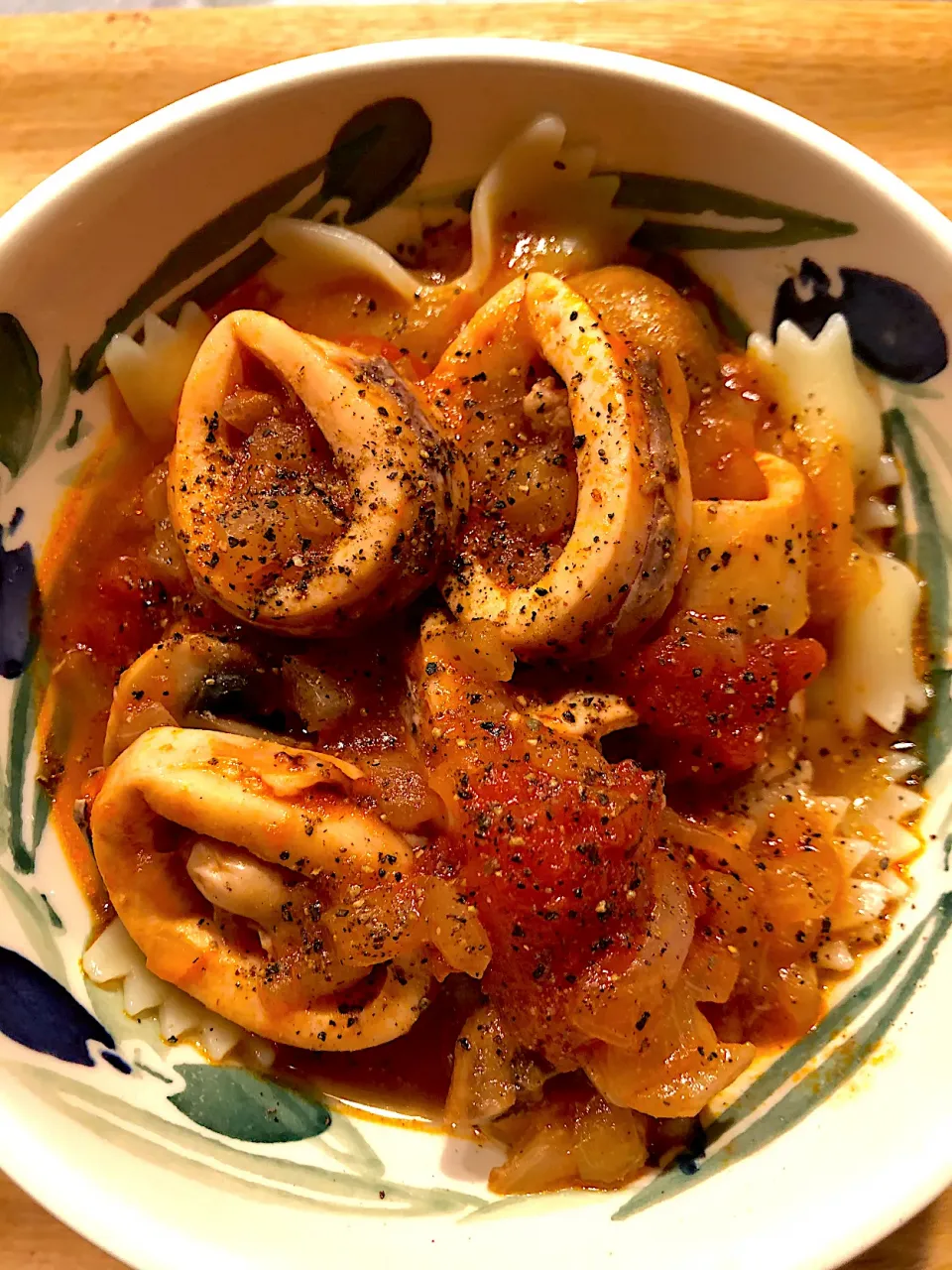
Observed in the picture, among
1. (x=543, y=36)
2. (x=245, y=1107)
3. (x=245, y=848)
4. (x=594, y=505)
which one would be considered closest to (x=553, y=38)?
(x=543, y=36)

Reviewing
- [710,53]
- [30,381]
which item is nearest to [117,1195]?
[30,381]

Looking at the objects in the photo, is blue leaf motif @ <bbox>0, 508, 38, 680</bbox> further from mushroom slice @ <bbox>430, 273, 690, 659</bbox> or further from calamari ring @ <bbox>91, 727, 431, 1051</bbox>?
mushroom slice @ <bbox>430, 273, 690, 659</bbox>

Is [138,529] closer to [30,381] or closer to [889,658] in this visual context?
[30,381]


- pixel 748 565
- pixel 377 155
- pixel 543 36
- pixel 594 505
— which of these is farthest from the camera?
pixel 543 36

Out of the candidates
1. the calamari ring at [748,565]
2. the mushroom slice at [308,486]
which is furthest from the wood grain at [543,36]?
the calamari ring at [748,565]

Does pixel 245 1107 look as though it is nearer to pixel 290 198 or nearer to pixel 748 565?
pixel 748 565

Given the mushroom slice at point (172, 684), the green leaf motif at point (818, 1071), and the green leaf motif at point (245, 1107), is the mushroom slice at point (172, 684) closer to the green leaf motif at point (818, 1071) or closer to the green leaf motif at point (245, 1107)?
the green leaf motif at point (245, 1107)

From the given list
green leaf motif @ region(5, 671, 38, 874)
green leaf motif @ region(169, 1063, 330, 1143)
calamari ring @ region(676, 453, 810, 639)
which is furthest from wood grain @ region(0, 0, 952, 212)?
green leaf motif @ region(169, 1063, 330, 1143)

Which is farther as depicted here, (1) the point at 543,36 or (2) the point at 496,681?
(1) the point at 543,36
